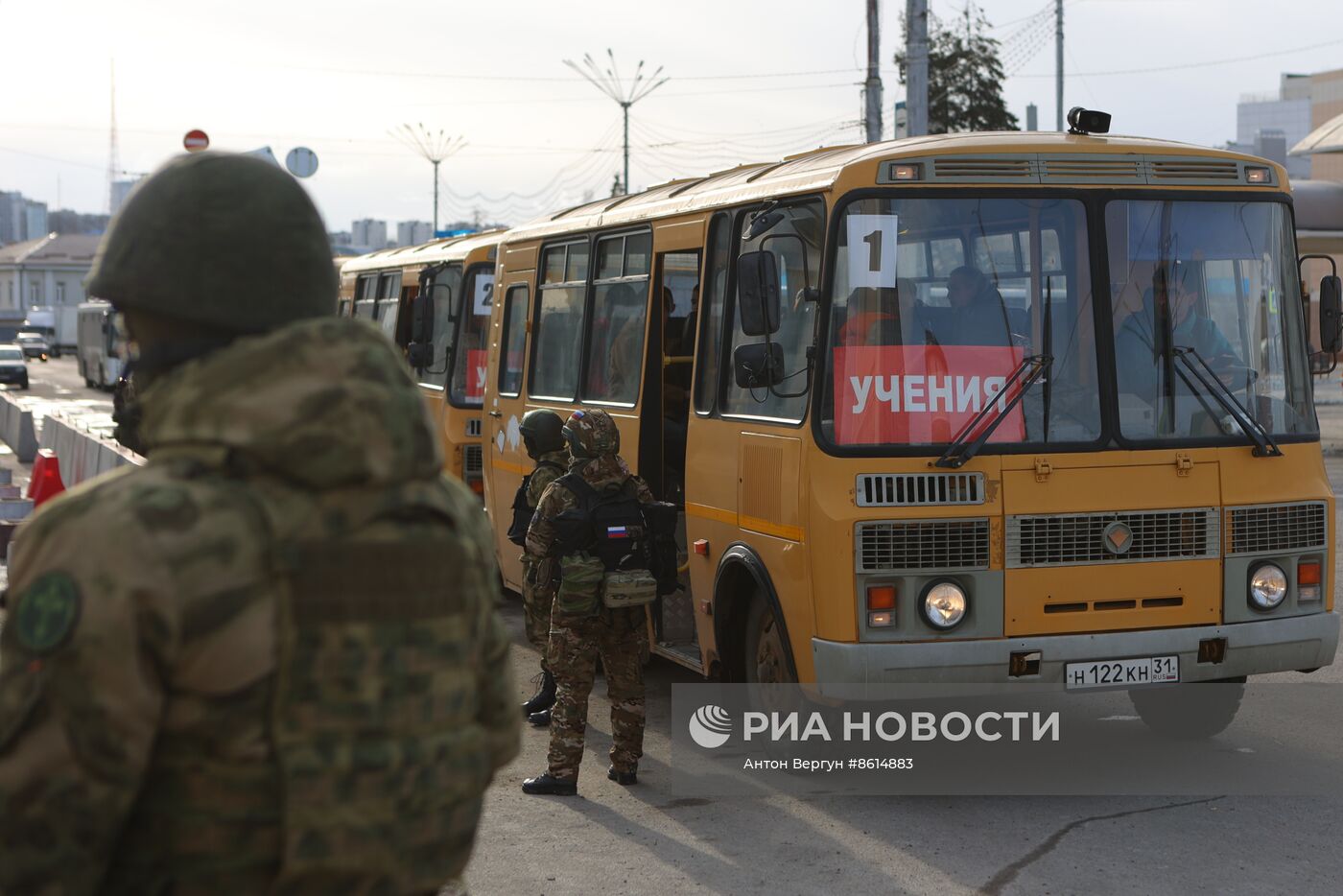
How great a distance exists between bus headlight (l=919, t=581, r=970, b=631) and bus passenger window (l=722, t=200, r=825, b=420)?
93cm

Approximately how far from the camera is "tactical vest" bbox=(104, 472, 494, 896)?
1.97 m

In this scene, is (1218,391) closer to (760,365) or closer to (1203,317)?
(1203,317)

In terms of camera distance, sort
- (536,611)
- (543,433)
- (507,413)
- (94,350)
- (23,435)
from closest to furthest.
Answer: (543,433)
(536,611)
(507,413)
(23,435)
(94,350)

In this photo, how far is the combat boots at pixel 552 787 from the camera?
7211 mm

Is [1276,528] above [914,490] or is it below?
below

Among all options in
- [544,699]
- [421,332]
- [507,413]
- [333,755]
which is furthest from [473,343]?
[333,755]

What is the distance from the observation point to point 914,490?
692 cm

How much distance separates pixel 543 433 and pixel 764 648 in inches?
64.7

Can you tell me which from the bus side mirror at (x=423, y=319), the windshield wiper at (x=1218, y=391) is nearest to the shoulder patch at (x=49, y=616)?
the windshield wiper at (x=1218, y=391)

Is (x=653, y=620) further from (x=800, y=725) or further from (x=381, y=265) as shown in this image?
(x=381, y=265)

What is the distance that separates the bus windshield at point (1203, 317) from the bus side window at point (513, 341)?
5.05 m

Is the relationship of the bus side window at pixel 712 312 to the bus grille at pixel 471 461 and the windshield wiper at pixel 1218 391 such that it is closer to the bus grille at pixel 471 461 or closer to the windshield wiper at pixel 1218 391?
the windshield wiper at pixel 1218 391

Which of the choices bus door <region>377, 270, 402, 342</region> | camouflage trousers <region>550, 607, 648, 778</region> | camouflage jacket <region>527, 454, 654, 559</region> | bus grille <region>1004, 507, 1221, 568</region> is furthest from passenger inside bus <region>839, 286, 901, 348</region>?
bus door <region>377, 270, 402, 342</region>

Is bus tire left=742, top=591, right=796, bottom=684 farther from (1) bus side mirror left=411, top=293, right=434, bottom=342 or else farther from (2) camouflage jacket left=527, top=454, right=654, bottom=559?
(1) bus side mirror left=411, top=293, right=434, bottom=342
